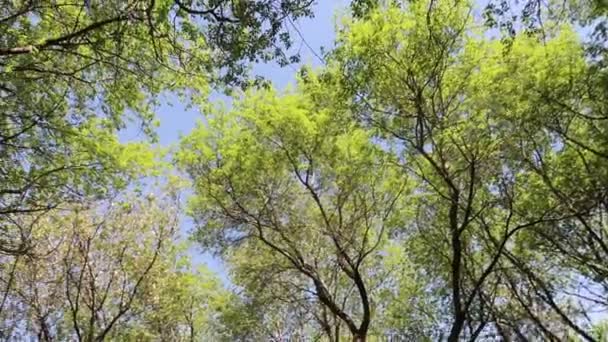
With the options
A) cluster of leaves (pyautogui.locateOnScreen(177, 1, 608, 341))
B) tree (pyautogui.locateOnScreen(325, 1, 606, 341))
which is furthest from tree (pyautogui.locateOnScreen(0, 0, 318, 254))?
tree (pyautogui.locateOnScreen(325, 1, 606, 341))

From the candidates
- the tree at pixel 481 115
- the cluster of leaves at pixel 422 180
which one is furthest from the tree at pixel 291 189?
the tree at pixel 481 115

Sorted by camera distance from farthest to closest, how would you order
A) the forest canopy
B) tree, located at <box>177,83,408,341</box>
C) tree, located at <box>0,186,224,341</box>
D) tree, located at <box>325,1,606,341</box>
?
tree, located at <box>0,186,224,341</box>, tree, located at <box>177,83,408,341</box>, tree, located at <box>325,1,606,341</box>, the forest canopy

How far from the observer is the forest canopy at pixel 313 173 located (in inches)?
306

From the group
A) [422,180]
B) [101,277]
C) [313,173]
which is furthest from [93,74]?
[101,277]

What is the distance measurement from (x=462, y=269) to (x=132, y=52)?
9033 millimetres

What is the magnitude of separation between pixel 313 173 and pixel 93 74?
5304 mm

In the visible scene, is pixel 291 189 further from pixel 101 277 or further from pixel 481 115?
pixel 101 277

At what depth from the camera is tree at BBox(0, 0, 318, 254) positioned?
6.53 m

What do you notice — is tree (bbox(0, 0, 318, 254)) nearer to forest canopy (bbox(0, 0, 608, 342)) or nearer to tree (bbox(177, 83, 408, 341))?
forest canopy (bbox(0, 0, 608, 342))

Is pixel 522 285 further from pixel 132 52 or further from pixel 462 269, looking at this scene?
pixel 132 52

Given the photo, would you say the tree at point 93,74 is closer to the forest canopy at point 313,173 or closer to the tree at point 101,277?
the forest canopy at point 313,173

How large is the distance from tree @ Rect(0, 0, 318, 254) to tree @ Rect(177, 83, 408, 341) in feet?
6.82

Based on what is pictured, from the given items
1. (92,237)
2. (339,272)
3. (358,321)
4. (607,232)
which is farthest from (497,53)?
Result: (92,237)

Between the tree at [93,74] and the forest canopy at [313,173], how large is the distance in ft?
0.13
